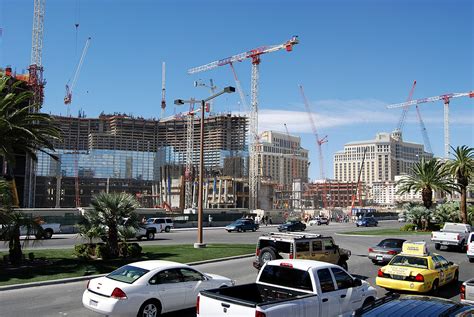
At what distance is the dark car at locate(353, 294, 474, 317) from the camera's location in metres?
5.95

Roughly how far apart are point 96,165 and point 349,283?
185705mm

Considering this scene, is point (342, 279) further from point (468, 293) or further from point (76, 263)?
point (76, 263)

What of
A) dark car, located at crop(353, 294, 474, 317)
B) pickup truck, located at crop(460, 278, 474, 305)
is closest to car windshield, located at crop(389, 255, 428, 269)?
pickup truck, located at crop(460, 278, 474, 305)

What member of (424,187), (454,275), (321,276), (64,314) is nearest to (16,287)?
(64,314)

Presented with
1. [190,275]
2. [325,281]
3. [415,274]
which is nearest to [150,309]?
[190,275]

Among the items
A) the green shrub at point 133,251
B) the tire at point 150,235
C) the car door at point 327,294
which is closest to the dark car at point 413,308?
the car door at point 327,294

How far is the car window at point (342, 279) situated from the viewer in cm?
1062

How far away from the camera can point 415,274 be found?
14984 mm

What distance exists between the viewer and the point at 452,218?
178 ft

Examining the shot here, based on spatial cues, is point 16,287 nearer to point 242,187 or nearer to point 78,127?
point 242,187

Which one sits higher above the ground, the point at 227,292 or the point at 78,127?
the point at 78,127

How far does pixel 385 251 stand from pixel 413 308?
18.3 m

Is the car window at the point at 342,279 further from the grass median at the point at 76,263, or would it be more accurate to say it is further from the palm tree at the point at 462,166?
the palm tree at the point at 462,166

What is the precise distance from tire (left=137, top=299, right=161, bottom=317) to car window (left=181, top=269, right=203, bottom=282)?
1.05 metres
